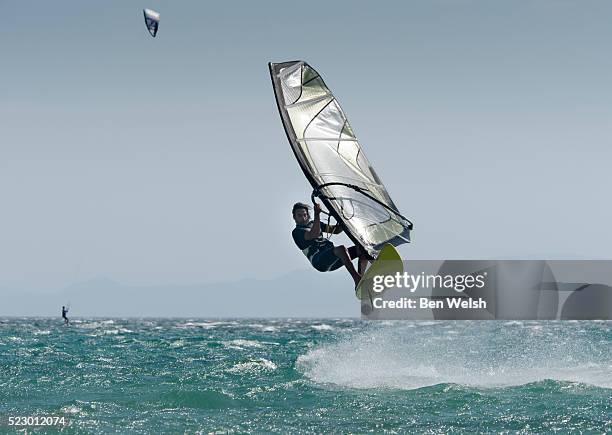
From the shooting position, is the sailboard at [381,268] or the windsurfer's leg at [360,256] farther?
the windsurfer's leg at [360,256]

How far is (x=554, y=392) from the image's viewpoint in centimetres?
1744

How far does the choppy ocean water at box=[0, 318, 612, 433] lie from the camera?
47.1 feet

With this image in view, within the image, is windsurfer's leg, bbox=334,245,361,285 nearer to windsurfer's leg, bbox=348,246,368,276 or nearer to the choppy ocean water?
windsurfer's leg, bbox=348,246,368,276

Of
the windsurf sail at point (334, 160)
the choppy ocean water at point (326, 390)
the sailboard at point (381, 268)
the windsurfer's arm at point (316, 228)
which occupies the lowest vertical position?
the choppy ocean water at point (326, 390)

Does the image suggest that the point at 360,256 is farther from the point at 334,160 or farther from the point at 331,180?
the point at 334,160

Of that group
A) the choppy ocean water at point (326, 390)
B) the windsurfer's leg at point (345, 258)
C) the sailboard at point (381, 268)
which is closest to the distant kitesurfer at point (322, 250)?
the windsurfer's leg at point (345, 258)

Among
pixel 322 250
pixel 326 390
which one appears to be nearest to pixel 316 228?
pixel 322 250

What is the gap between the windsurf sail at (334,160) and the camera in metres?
14.2

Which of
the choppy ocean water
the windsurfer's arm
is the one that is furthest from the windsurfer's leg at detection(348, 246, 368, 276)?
the choppy ocean water

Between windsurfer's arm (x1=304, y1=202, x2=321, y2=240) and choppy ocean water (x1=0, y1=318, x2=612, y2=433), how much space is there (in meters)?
2.91

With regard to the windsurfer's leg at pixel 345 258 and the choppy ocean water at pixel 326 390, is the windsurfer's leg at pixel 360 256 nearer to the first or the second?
the windsurfer's leg at pixel 345 258

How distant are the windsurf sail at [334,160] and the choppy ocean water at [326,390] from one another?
3058 mm

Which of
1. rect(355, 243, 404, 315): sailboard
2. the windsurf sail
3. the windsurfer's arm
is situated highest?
the windsurf sail

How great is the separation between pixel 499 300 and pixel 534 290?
180cm
